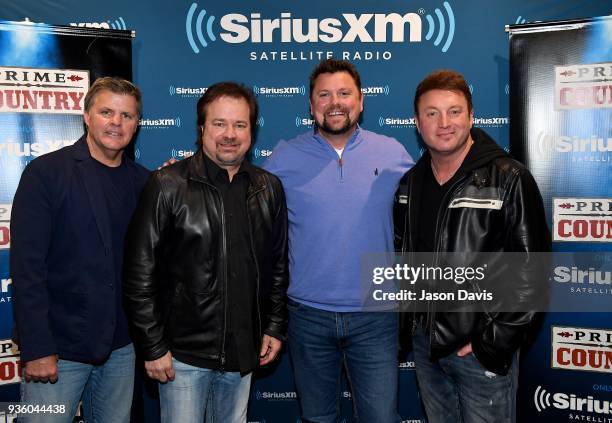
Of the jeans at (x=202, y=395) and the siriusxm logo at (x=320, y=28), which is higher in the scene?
the siriusxm logo at (x=320, y=28)

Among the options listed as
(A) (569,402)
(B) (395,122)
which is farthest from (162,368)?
(A) (569,402)

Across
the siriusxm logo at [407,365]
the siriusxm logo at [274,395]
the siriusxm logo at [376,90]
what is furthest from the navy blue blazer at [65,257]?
the siriusxm logo at [407,365]

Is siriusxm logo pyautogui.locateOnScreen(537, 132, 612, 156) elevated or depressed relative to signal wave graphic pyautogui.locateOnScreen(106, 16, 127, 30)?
depressed

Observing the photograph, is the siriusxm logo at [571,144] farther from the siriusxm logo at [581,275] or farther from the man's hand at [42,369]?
the man's hand at [42,369]

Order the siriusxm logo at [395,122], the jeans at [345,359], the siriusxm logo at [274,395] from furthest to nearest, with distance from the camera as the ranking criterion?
the siriusxm logo at [274,395], the siriusxm logo at [395,122], the jeans at [345,359]

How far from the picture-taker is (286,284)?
249 centimetres

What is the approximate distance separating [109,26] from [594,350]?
3.81 meters

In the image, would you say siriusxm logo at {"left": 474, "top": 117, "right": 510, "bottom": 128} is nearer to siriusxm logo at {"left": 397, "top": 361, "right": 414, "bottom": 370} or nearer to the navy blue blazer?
siriusxm logo at {"left": 397, "top": 361, "right": 414, "bottom": 370}

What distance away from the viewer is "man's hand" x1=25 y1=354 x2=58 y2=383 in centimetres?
207

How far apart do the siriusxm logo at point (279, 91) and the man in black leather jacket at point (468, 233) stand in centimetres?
136

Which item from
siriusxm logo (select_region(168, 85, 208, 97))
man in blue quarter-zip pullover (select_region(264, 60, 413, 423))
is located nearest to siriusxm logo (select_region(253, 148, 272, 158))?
siriusxm logo (select_region(168, 85, 208, 97))

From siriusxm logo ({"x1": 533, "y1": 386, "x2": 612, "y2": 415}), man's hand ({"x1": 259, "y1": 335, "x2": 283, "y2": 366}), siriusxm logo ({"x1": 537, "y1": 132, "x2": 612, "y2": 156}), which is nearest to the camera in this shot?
man's hand ({"x1": 259, "y1": 335, "x2": 283, "y2": 366})

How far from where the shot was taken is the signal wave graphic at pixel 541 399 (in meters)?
3.24

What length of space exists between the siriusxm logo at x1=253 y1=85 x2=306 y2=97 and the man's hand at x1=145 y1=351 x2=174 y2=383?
78.5 inches
